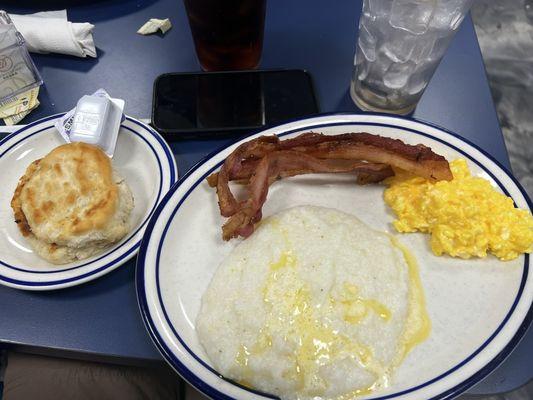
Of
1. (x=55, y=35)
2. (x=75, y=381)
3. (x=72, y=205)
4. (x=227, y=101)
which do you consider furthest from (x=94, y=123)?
(x=75, y=381)

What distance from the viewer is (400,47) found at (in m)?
1.43

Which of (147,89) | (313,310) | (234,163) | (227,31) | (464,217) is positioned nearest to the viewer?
(313,310)

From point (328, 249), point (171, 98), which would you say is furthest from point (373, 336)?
point (171, 98)

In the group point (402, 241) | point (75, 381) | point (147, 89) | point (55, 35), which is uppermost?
point (55, 35)

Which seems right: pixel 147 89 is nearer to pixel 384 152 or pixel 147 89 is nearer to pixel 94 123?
A: pixel 94 123

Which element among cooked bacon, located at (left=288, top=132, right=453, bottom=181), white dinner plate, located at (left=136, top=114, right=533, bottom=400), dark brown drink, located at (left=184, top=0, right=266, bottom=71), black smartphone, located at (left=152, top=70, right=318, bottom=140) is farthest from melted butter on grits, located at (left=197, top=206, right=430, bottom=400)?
dark brown drink, located at (left=184, top=0, right=266, bottom=71)

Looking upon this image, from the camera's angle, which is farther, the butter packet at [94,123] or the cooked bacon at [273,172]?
the butter packet at [94,123]

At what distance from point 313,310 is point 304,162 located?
0.48 meters

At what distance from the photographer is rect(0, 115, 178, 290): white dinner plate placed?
3.99 ft

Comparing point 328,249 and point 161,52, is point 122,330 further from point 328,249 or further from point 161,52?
point 161,52

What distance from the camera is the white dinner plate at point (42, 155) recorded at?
121 centimetres

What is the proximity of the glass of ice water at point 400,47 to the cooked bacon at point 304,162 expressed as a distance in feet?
1.02

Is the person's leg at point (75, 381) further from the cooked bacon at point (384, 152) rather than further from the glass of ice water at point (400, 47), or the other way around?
the glass of ice water at point (400, 47)

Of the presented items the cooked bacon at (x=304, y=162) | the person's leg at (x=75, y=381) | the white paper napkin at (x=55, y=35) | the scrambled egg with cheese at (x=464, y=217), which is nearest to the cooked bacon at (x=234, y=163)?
the cooked bacon at (x=304, y=162)
